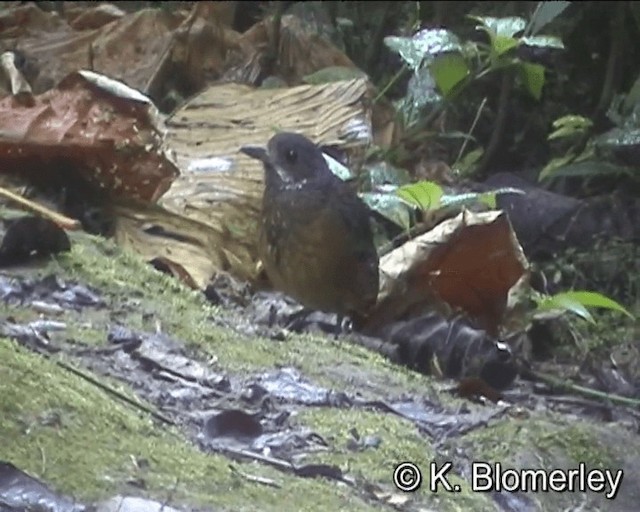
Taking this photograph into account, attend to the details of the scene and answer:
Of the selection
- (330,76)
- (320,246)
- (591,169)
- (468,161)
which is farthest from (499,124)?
(320,246)

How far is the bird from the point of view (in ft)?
10.7

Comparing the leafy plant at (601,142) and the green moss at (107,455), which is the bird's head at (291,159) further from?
the green moss at (107,455)

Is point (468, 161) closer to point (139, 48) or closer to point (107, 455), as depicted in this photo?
point (139, 48)

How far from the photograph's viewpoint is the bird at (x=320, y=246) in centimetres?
326

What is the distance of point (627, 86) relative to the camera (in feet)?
17.3

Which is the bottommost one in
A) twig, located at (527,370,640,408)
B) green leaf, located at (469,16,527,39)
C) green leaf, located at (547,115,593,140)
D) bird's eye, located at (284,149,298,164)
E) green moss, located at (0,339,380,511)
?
green leaf, located at (547,115,593,140)

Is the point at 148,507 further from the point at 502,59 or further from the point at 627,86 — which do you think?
the point at 627,86

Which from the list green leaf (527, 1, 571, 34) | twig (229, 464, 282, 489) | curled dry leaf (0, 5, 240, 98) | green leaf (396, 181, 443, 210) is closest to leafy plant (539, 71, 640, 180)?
green leaf (527, 1, 571, 34)

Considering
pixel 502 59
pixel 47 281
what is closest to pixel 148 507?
pixel 47 281

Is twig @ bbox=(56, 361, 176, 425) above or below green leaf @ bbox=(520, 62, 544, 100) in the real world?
above

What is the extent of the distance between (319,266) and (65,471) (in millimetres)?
1648

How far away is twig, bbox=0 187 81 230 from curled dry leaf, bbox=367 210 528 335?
75 cm

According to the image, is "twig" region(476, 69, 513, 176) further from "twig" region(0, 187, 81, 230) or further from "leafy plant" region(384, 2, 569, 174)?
"twig" region(0, 187, 81, 230)

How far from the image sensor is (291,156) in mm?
3459
